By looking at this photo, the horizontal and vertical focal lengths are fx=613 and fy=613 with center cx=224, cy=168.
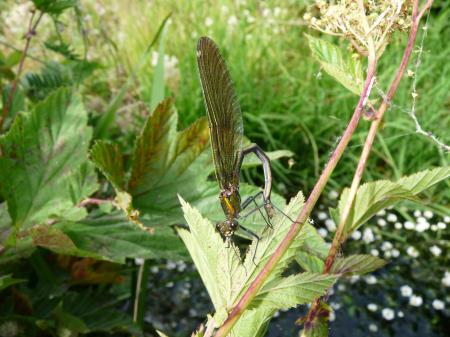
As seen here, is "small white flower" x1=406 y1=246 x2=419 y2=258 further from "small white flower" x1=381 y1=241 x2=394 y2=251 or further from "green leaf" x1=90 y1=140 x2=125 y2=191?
"green leaf" x1=90 y1=140 x2=125 y2=191

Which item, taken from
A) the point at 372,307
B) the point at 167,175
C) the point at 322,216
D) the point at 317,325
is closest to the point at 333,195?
the point at 322,216

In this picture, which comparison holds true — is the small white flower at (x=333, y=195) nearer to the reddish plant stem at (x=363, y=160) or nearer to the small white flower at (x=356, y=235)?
the small white flower at (x=356, y=235)

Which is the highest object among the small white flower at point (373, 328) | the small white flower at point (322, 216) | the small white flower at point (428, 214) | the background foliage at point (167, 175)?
the background foliage at point (167, 175)

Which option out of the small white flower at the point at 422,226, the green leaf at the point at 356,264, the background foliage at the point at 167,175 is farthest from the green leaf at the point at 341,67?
A: the small white flower at the point at 422,226

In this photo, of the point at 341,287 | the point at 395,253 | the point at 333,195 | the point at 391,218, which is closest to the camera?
the point at 341,287

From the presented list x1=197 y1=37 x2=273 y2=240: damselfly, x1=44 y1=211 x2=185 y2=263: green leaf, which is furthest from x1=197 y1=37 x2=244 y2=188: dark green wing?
x1=44 y1=211 x2=185 y2=263: green leaf

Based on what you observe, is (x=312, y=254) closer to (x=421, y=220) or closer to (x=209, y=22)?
(x=421, y=220)
